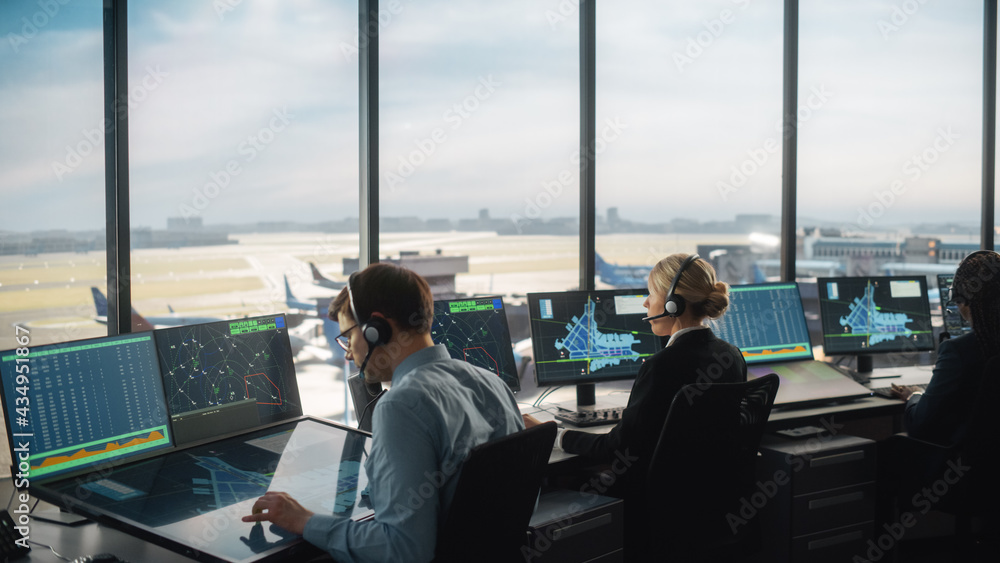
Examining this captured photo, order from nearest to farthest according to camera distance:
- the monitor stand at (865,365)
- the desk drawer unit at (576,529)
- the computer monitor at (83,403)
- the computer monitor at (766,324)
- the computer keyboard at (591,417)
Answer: the computer monitor at (83,403) < the desk drawer unit at (576,529) < the computer keyboard at (591,417) < the computer monitor at (766,324) < the monitor stand at (865,365)

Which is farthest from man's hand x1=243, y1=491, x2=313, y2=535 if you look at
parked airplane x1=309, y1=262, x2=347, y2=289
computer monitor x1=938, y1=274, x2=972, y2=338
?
computer monitor x1=938, y1=274, x2=972, y2=338

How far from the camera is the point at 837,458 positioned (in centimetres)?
291

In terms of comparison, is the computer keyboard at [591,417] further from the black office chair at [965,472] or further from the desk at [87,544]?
the desk at [87,544]

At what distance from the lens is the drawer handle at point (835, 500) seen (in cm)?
289

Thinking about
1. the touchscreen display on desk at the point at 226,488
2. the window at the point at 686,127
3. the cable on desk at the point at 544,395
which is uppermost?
the window at the point at 686,127

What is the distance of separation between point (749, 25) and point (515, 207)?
1.78 metres

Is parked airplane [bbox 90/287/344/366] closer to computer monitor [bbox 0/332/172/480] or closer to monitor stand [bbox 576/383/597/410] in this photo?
computer monitor [bbox 0/332/172/480]

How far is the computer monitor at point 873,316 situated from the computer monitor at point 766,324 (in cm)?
24

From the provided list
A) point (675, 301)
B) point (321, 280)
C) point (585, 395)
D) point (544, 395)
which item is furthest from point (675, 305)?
point (321, 280)

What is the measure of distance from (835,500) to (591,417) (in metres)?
1.07

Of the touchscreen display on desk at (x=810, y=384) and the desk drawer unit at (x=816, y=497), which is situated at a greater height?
the touchscreen display on desk at (x=810, y=384)

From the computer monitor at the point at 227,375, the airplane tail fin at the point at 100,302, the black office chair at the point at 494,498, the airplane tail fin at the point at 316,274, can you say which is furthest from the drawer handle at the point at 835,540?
the airplane tail fin at the point at 100,302

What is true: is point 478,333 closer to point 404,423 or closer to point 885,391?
point 404,423

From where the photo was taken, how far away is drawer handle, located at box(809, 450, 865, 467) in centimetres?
286
